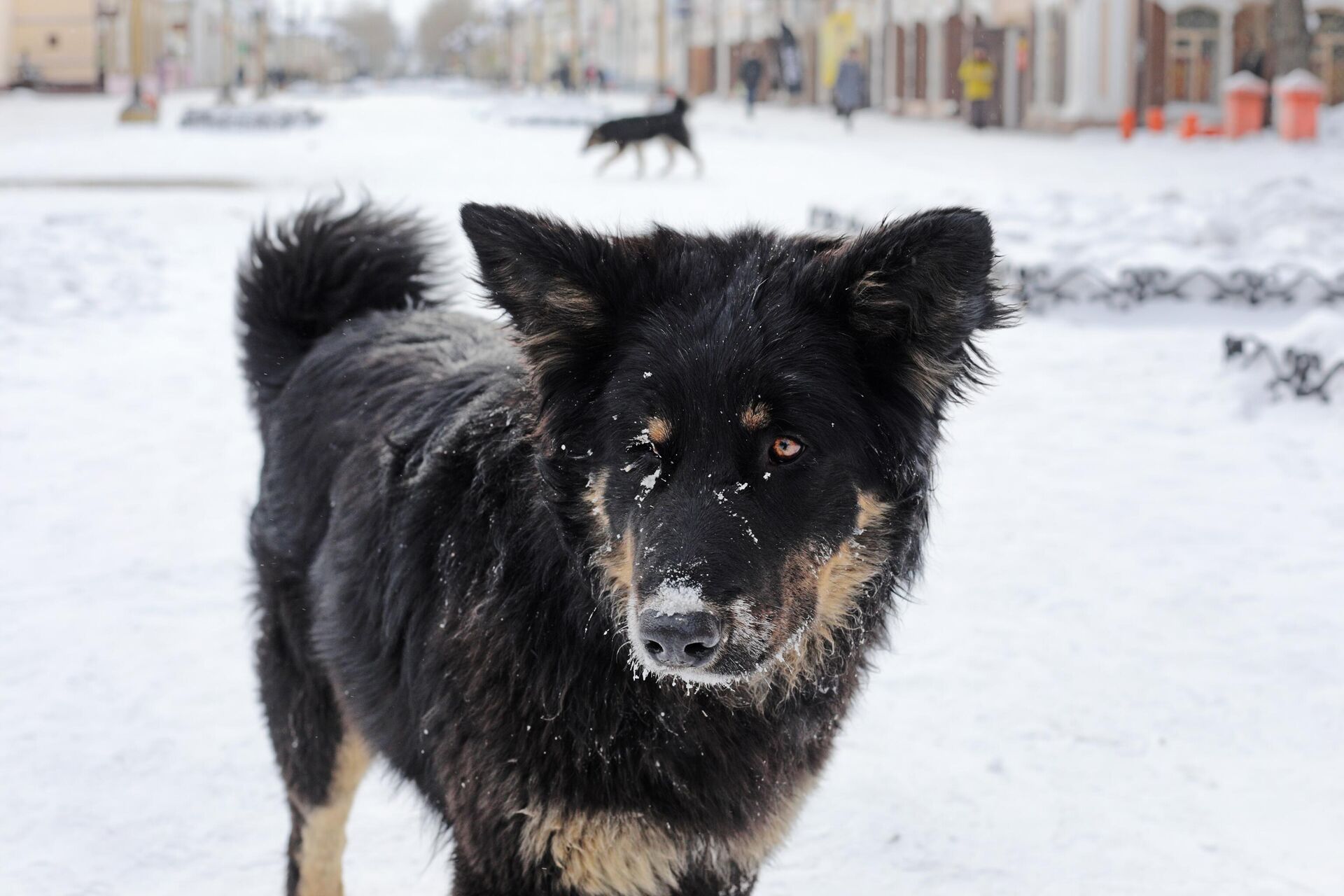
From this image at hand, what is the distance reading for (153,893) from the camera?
351 centimetres

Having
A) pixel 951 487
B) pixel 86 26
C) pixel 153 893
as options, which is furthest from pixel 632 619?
pixel 86 26

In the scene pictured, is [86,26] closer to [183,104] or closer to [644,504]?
[183,104]

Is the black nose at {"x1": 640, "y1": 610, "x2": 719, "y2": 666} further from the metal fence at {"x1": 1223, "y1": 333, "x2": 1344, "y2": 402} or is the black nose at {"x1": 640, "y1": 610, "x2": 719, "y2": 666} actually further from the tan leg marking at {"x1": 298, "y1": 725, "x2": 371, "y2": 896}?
the metal fence at {"x1": 1223, "y1": 333, "x2": 1344, "y2": 402}

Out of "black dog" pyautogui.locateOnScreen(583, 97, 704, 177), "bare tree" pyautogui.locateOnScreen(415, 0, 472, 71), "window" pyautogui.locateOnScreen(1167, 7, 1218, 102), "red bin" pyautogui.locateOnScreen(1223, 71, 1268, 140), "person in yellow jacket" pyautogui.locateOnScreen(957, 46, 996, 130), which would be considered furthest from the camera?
"bare tree" pyautogui.locateOnScreen(415, 0, 472, 71)

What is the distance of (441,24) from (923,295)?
183 meters

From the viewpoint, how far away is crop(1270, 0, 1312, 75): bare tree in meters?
26.0

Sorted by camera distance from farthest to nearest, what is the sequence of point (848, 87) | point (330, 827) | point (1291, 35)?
point (848, 87)
point (1291, 35)
point (330, 827)

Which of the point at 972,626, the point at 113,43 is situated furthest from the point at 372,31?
the point at 972,626

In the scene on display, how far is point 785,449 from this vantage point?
265 centimetres

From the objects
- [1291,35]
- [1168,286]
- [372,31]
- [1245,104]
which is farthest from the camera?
[372,31]

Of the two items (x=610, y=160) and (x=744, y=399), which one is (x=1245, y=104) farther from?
(x=744, y=399)

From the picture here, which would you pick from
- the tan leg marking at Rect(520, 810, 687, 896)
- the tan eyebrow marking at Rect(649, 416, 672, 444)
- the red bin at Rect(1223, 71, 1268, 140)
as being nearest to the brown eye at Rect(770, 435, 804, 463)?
the tan eyebrow marking at Rect(649, 416, 672, 444)

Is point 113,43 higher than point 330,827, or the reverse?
point 113,43

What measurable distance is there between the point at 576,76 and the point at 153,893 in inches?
2537
